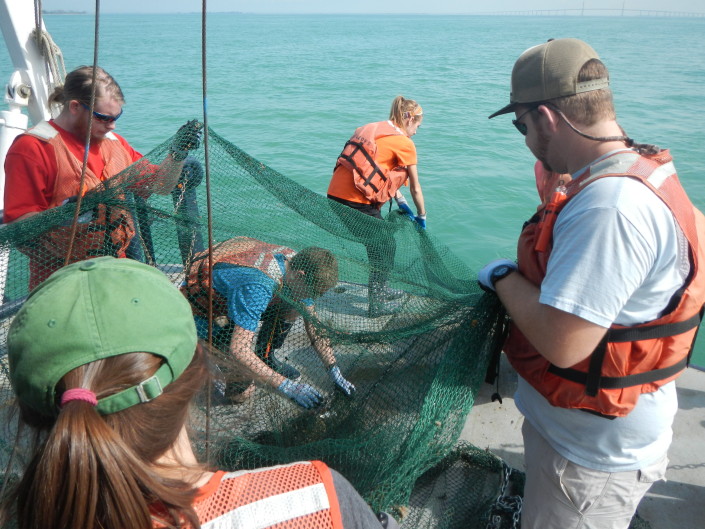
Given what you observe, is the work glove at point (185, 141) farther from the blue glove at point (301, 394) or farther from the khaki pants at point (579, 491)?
the khaki pants at point (579, 491)

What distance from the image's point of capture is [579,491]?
5.71ft

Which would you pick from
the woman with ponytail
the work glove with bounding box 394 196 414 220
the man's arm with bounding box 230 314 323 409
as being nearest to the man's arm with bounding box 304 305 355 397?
the man's arm with bounding box 230 314 323 409

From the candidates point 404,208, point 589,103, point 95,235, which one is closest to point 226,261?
point 95,235

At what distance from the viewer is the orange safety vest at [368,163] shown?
461 centimetres

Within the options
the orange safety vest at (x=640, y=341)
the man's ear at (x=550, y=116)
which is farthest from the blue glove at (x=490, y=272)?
the man's ear at (x=550, y=116)

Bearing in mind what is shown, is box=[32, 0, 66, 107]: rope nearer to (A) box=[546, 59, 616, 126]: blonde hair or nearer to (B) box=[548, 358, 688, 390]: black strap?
(A) box=[546, 59, 616, 126]: blonde hair

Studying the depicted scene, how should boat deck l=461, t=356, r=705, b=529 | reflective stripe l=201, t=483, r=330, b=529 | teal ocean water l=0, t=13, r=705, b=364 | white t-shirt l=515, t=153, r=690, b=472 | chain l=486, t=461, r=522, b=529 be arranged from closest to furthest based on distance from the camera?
1. reflective stripe l=201, t=483, r=330, b=529
2. white t-shirt l=515, t=153, r=690, b=472
3. chain l=486, t=461, r=522, b=529
4. boat deck l=461, t=356, r=705, b=529
5. teal ocean water l=0, t=13, r=705, b=364

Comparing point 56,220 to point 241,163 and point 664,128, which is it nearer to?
point 241,163

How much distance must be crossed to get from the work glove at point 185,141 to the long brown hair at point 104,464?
1.94 meters

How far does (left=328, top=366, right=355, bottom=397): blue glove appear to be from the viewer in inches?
94.5

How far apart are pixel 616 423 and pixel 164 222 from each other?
1961 mm

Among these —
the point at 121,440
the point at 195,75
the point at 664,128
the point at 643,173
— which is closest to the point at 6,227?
the point at 121,440

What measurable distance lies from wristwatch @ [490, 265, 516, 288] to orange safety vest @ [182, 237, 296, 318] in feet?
3.31

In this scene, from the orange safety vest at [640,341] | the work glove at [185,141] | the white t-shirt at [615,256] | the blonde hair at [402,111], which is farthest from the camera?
the blonde hair at [402,111]
